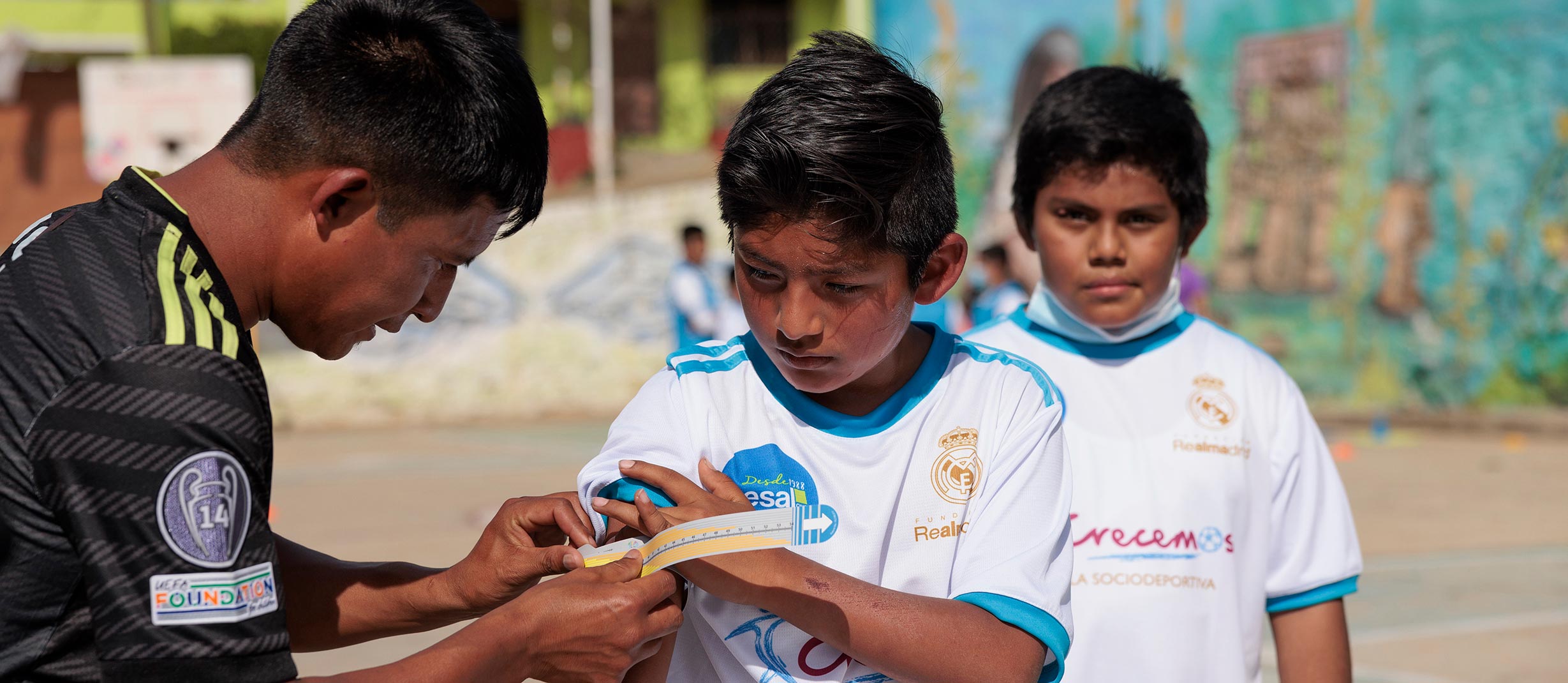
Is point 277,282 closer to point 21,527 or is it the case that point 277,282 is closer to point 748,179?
point 21,527

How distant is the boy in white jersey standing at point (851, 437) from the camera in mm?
1825

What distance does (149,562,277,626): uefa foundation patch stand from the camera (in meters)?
1.51

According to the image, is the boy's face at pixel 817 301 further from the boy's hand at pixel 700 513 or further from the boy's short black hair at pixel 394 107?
the boy's short black hair at pixel 394 107

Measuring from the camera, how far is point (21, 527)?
5.07ft

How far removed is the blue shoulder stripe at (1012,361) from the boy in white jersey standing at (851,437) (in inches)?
0.5

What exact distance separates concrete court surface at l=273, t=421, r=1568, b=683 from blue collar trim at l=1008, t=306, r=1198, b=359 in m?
3.13

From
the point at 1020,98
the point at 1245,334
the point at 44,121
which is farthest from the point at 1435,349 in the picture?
the point at 44,121

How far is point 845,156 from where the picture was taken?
1.92 m

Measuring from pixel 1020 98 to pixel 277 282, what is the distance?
1763 cm

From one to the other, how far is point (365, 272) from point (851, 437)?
729 millimetres

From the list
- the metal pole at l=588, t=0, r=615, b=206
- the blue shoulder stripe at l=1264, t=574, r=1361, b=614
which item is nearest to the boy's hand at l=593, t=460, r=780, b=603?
the blue shoulder stripe at l=1264, t=574, r=1361, b=614

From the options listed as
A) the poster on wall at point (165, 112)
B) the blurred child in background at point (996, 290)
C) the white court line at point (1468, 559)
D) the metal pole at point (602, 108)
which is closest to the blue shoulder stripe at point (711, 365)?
the blurred child in background at point (996, 290)

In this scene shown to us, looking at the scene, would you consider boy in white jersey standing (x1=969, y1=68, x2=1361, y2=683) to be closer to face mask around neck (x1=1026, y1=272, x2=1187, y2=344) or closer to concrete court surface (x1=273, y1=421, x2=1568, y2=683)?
face mask around neck (x1=1026, y1=272, x2=1187, y2=344)

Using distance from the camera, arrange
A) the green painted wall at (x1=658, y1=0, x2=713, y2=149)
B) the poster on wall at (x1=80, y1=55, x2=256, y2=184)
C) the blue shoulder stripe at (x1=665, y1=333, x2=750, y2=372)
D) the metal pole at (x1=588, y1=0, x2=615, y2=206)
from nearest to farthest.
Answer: the blue shoulder stripe at (x1=665, y1=333, x2=750, y2=372), the poster on wall at (x1=80, y1=55, x2=256, y2=184), the metal pole at (x1=588, y1=0, x2=615, y2=206), the green painted wall at (x1=658, y1=0, x2=713, y2=149)
